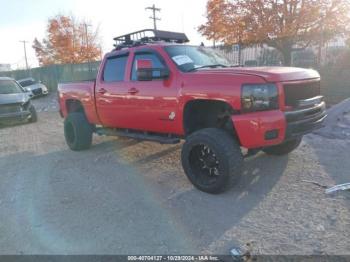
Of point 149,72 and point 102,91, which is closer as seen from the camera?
point 149,72

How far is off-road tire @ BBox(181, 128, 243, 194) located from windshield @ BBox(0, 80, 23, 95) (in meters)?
9.12

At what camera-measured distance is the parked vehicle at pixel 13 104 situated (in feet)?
35.4

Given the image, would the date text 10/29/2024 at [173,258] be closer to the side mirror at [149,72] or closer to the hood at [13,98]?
the side mirror at [149,72]

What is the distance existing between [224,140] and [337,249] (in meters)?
1.71

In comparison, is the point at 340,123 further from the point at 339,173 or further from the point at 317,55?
the point at 317,55

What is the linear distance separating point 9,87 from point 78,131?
248 inches

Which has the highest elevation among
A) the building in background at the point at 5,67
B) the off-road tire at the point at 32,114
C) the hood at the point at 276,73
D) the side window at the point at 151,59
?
the building in background at the point at 5,67

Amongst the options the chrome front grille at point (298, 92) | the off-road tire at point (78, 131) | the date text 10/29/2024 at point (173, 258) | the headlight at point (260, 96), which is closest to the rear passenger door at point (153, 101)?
the headlight at point (260, 96)

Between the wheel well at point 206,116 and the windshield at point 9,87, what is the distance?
8.77 metres

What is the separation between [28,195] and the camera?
466 cm

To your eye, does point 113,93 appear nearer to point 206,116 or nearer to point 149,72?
point 149,72

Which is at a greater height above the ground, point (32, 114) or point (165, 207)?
point (32, 114)

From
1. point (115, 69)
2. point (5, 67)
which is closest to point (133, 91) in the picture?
point (115, 69)

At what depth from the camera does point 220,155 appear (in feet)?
13.6
